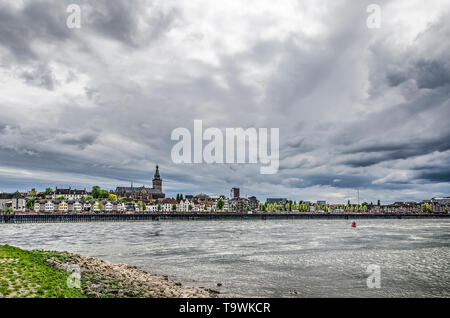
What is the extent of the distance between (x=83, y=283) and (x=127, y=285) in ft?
9.28

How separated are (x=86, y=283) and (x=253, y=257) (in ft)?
73.4

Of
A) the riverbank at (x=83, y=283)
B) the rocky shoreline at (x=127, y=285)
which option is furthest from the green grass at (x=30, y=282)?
the rocky shoreline at (x=127, y=285)

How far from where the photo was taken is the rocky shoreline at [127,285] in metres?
18.9

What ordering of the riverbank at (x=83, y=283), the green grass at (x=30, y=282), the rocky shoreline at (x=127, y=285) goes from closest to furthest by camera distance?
the green grass at (x=30, y=282) < the riverbank at (x=83, y=283) < the rocky shoreline at (x=127, y=285)

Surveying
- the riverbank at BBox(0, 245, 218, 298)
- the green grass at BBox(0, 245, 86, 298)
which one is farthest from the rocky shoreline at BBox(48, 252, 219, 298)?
the green grass at BBox(0, 245, 86, 298)

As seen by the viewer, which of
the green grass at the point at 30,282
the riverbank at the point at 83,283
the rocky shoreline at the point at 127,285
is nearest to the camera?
the green grass at the point at 30,282

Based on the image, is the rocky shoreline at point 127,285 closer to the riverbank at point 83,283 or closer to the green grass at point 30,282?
the riverbank at point 83,283

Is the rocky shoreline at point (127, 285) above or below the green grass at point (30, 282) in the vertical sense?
below

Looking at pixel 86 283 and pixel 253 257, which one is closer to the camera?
pixel 86 283

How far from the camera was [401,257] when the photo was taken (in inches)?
1540

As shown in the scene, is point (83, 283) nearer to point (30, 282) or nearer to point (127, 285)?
point (127, 285)

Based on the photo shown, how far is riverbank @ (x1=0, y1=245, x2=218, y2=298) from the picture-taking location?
15641 millimetres
